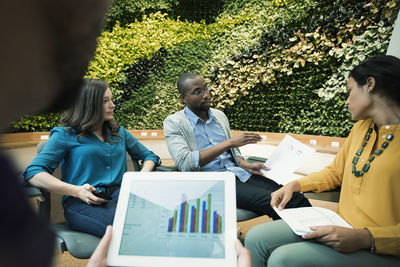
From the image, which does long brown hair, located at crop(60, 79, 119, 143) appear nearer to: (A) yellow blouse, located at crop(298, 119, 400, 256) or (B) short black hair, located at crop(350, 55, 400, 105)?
(A) yellow blouse, located at crop(298, 119, 400, 256)

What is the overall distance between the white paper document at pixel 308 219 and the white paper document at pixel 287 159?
45 cm

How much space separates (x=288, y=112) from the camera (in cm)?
472

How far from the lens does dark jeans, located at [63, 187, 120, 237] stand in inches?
60.4

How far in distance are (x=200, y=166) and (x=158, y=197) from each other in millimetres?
1213

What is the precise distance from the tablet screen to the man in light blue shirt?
3.33 feet

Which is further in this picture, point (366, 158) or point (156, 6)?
point (156, 6)

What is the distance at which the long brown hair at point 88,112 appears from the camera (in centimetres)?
187

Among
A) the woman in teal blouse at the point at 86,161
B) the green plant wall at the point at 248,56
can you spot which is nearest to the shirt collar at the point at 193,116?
the woman in teal blouse at the point at 86,161

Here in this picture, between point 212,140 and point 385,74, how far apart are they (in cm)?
141

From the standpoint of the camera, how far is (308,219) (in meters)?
1.36

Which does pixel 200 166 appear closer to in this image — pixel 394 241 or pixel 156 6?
pixel 394 241

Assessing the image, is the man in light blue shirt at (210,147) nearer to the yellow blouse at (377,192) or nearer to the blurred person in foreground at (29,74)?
the yellow blouse at (377,192)

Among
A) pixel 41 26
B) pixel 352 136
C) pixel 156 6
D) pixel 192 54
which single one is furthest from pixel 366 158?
pixel 156 6

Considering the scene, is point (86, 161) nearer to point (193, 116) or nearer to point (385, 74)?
point (193, 116)
